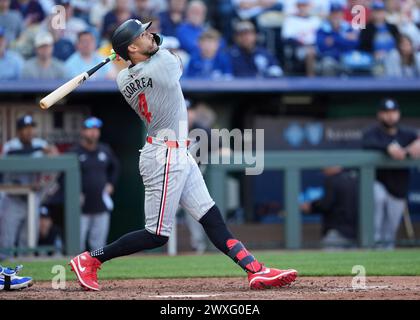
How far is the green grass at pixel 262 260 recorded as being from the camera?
746 centimetres

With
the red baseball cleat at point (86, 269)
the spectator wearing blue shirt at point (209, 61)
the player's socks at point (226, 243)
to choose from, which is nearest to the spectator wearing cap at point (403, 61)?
the spectator wearing blue shirt at point (209, 61)

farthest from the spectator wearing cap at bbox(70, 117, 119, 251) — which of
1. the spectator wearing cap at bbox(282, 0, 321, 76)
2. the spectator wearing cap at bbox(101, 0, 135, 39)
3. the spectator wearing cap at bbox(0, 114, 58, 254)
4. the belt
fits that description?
the belt

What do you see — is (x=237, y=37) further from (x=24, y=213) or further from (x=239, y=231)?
(x=24, y=213)

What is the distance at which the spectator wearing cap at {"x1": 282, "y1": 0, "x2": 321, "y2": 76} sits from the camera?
12.3 metres

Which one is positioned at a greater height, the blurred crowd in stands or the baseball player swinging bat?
the blurred crowd in stands

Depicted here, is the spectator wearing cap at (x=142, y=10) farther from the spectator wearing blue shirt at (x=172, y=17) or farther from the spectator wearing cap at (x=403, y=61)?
the spectator wearing cap at (x=403, y=61)

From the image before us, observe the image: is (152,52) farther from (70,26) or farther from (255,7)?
(255,7)

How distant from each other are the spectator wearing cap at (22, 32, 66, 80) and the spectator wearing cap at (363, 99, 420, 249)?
12.9ft

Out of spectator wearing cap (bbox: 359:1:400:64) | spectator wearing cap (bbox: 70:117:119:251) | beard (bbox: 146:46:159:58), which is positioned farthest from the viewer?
spectator wearing cap (bbox: 359:1:400:64)

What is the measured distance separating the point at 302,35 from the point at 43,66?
357 centimetres

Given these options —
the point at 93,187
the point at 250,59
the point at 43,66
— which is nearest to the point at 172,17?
the point at 250,59

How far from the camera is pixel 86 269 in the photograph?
244 inches

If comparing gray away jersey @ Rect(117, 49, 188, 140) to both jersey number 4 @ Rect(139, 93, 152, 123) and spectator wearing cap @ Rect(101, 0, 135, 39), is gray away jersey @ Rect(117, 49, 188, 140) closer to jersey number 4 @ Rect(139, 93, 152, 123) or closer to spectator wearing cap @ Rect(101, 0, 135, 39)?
jersey number 4 @ Rect(139, 93, 152, 123)

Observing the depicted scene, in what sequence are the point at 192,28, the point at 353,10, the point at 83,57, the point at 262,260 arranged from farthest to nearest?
the point at 353,10 → the point at 192,28 → the point at 83,57 → the point at 262,260
